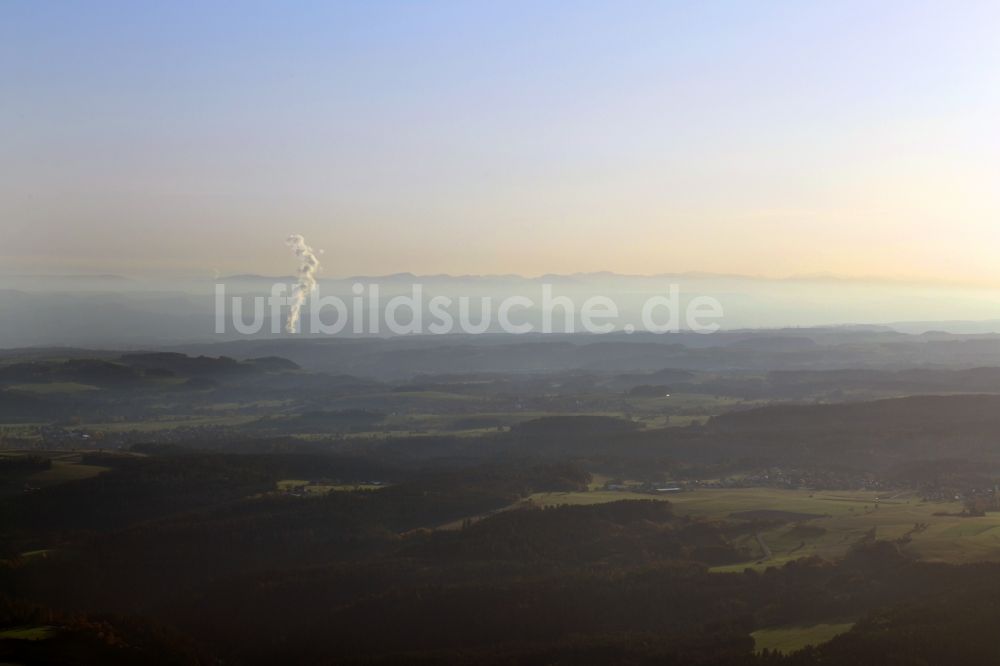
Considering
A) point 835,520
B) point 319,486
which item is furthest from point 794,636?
point 319,486

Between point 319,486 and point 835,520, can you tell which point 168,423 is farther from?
point 835,520

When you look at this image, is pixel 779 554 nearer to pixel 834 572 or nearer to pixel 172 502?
pixel 834 572

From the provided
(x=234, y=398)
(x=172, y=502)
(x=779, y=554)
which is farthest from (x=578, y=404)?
(x=779, y=554)

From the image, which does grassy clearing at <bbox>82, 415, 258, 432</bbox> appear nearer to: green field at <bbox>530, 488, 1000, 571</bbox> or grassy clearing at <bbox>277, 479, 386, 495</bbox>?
grassy clearing at <bbox>277, 479, 386, 495</bbox>

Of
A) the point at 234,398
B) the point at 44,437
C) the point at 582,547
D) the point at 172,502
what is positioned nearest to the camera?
the point at 582,547

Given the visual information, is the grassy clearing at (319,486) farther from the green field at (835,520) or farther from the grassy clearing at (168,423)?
the grassy clearing at (168,423)

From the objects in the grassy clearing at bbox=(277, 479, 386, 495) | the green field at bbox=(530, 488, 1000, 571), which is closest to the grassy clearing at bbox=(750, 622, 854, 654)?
the green field at bbox=(530, 488, 1000, 571)
